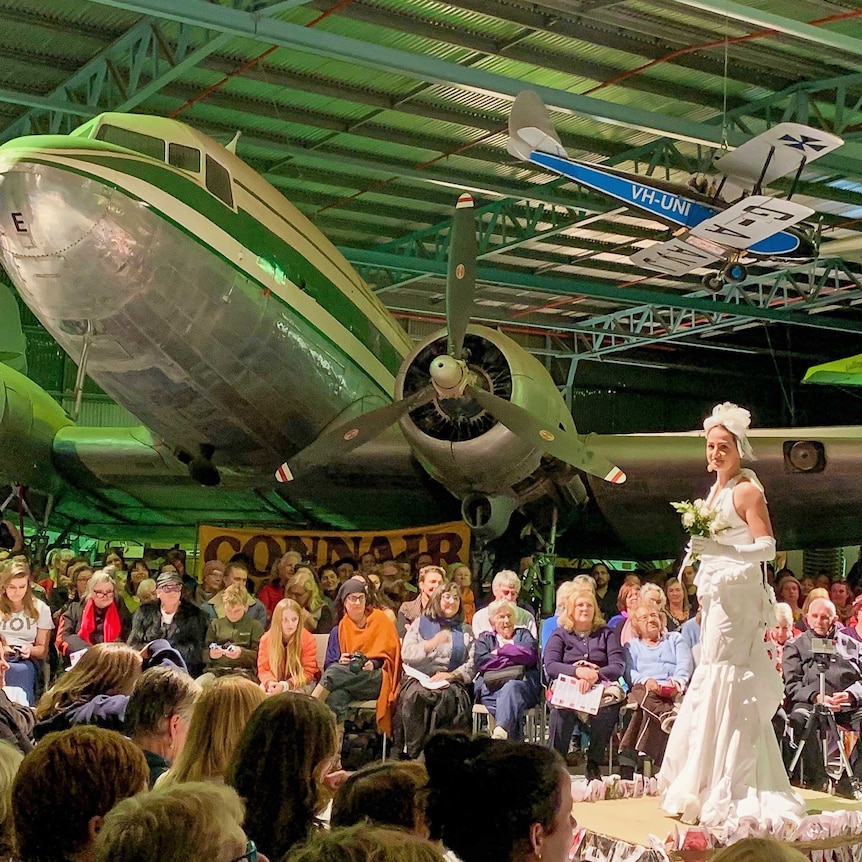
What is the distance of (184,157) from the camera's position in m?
9.41

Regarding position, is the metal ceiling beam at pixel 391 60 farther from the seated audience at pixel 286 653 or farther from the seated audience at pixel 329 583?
the seated audience at pixel 329 583

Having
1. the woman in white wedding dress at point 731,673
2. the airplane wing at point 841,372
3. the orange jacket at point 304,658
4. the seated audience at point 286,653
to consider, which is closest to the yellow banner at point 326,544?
the orange jacket at point 304,658

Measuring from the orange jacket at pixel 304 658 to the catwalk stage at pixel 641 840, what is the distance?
284 cm

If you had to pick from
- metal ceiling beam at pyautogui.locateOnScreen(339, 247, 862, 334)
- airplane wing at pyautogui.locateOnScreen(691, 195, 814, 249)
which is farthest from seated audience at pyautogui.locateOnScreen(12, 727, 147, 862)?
metal ceiling beam at pyautogui.locateOnScreen(339, 247, 862, 334)

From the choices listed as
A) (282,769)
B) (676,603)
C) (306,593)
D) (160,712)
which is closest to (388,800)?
(282,769)

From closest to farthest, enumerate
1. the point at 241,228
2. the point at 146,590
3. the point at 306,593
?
the point at 306,593
the point at 241,228
the point at 146,590

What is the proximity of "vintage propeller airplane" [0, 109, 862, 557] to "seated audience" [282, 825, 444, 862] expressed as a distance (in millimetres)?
6857

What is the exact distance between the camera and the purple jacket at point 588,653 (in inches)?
290

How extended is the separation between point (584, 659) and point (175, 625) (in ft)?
9.46

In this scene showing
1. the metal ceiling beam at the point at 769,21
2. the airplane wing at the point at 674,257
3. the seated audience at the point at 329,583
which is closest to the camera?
the metal ceiling beam at the point at 769,21

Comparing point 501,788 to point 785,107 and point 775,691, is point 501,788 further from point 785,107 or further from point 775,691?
point 785,107

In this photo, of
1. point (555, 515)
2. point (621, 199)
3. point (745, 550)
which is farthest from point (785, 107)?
point (745, 550)

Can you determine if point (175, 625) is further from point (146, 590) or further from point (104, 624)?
point (146, 590)

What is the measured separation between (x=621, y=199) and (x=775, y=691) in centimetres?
750
